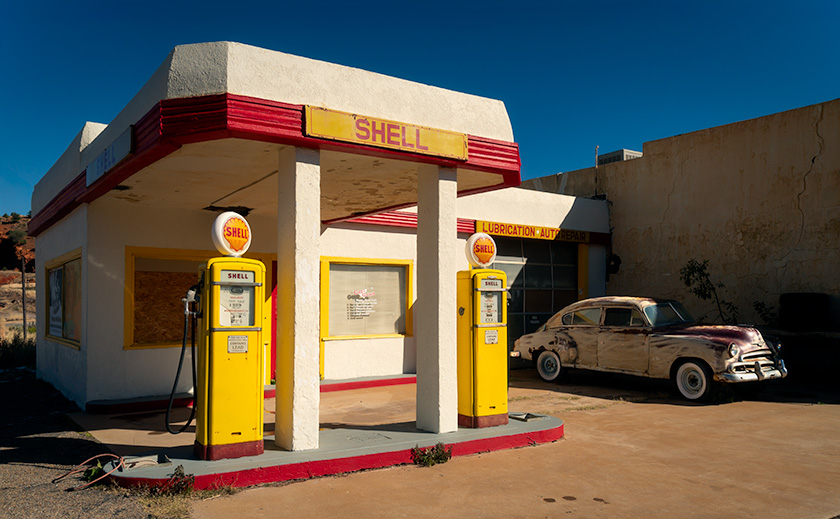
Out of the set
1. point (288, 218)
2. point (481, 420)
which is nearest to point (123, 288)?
point (288, 218)

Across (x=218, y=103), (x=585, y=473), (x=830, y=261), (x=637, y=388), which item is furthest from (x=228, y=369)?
(x=830, y=261)

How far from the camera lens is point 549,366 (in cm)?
1328

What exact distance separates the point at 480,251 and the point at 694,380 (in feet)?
16.8

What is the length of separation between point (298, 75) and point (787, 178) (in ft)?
38.5

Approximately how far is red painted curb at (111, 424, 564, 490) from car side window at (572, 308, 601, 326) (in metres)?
5.32

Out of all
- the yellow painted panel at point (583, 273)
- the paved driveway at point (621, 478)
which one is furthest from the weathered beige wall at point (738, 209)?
the paved driveway at point (621, 478)

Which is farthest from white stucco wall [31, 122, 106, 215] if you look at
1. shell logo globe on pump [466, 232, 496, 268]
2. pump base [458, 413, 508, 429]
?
pump base [458, 413, 508, 429]

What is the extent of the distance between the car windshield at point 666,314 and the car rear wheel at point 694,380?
106cm

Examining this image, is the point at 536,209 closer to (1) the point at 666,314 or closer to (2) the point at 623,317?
(2) the point at 623,317

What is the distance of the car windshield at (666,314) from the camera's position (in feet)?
38.2

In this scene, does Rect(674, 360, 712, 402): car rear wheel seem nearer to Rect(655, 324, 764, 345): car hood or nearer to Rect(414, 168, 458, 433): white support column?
Rect(655, 324, 764, 345): car hood

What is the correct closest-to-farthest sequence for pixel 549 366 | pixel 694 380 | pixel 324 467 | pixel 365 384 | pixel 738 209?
pixel 324 467 → pixel 694 380 → pixel 365 384 → pixel 549 366 → pixel 738 209

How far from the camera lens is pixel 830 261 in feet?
43.3

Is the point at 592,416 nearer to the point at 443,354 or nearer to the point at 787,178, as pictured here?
the point at 443,354
